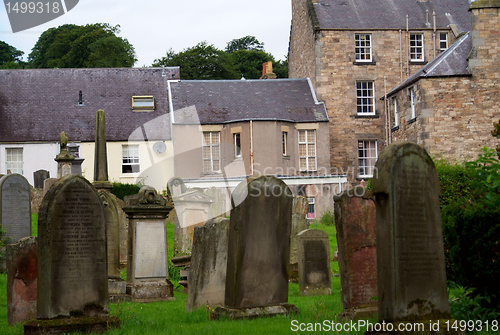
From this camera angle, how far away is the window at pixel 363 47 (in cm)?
4478

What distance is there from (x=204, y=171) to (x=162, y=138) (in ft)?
11.1

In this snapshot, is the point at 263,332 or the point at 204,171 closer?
the point at 263,332

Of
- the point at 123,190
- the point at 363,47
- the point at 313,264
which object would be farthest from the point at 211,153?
A: the point at 313,264

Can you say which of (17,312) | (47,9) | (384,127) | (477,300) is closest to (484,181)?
(477,300)

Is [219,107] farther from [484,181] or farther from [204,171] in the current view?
[484,181]

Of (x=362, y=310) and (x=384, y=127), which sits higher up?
(x=384, y=127)

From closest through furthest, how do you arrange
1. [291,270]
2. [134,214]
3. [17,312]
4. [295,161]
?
[17,312], [134,214], [291,270], [295,161]

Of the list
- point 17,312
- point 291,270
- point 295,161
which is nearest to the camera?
point 17,312

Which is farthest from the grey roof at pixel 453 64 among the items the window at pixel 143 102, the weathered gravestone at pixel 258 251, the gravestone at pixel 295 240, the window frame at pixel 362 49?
the weathered gravestone at pixel 258 251

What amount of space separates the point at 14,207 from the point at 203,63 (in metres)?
49.4

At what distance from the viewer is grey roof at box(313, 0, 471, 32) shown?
44938mm

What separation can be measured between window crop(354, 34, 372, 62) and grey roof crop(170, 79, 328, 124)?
3.81 meters

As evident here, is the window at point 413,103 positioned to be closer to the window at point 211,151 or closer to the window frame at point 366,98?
the window frame at point 366,98

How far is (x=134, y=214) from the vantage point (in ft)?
48.9
